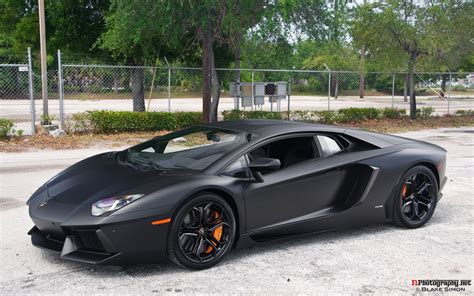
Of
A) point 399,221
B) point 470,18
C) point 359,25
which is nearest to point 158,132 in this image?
point 359,25

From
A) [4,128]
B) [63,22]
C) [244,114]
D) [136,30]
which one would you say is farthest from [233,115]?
[4,128]

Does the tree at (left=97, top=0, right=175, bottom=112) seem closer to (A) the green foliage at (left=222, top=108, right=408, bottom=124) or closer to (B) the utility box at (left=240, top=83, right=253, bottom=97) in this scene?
(B) the utility box at (left=240, top=83, right=253, bottom=97)

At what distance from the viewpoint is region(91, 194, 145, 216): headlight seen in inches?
161

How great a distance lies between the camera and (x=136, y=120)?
1516cm

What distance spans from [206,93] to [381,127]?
6.76 metres

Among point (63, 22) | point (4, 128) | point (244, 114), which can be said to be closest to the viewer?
point (4, 128)

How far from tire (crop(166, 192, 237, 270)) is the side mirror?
1.42ft

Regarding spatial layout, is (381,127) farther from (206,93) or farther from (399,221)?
(399,221)

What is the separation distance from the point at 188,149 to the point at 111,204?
1.16m

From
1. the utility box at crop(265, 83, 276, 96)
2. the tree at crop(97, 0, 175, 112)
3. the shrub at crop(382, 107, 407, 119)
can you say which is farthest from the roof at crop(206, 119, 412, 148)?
the shrub at crop(382, 107, 407, 119)

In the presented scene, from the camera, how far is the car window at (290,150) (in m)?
5.03

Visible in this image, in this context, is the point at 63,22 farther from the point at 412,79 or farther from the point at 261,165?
the point at 261,165

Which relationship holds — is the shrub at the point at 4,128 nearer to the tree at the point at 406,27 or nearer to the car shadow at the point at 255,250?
the car shadow at the point at 255,250

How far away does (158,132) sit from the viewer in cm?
1545
